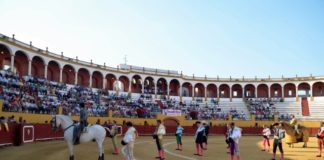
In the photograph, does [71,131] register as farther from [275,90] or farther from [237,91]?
[275,90]

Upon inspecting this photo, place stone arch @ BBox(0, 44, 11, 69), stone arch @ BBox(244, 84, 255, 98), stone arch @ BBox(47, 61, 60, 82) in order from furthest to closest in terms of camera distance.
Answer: stone arch @ BBox(244, 84, 255, 98)
stone arch @ BBox(47, 61, 60, 82)
stone arch @ BBox(0, 44, 11, 69)

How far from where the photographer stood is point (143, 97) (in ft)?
171

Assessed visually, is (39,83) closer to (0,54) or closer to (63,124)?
(0,54)

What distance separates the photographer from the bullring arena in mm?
30062

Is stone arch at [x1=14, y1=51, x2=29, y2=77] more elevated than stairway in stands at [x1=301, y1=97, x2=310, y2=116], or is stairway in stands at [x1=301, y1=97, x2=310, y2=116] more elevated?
stone arch at [x1=14, y1=51, x2=29, y2=77]

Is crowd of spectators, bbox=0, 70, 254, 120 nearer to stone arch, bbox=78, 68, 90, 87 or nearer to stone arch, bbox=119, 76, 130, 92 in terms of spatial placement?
stone arch, bbox=78, 68, 90, 87

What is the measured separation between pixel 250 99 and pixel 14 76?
125 feet

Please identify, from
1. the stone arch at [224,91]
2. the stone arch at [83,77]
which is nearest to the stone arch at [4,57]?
the stone arch at [83,77]

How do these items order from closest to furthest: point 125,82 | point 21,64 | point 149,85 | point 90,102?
point 21,64, point 90,102, point 125,82, point 149,85

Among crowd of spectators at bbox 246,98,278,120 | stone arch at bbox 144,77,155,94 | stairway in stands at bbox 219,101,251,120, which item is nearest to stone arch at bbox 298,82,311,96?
crowd of spectators at bbox 246,98,278,120

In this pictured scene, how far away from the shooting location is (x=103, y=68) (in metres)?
50.6

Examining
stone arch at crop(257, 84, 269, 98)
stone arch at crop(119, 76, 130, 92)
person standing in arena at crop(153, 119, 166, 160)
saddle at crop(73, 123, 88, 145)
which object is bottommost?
person standing in arena at crop(153, 119, 166, 160)

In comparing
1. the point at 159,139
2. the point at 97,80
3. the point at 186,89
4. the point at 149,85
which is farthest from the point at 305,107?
the point at 159,139

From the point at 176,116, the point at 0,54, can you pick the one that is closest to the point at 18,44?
the point at 0,54
